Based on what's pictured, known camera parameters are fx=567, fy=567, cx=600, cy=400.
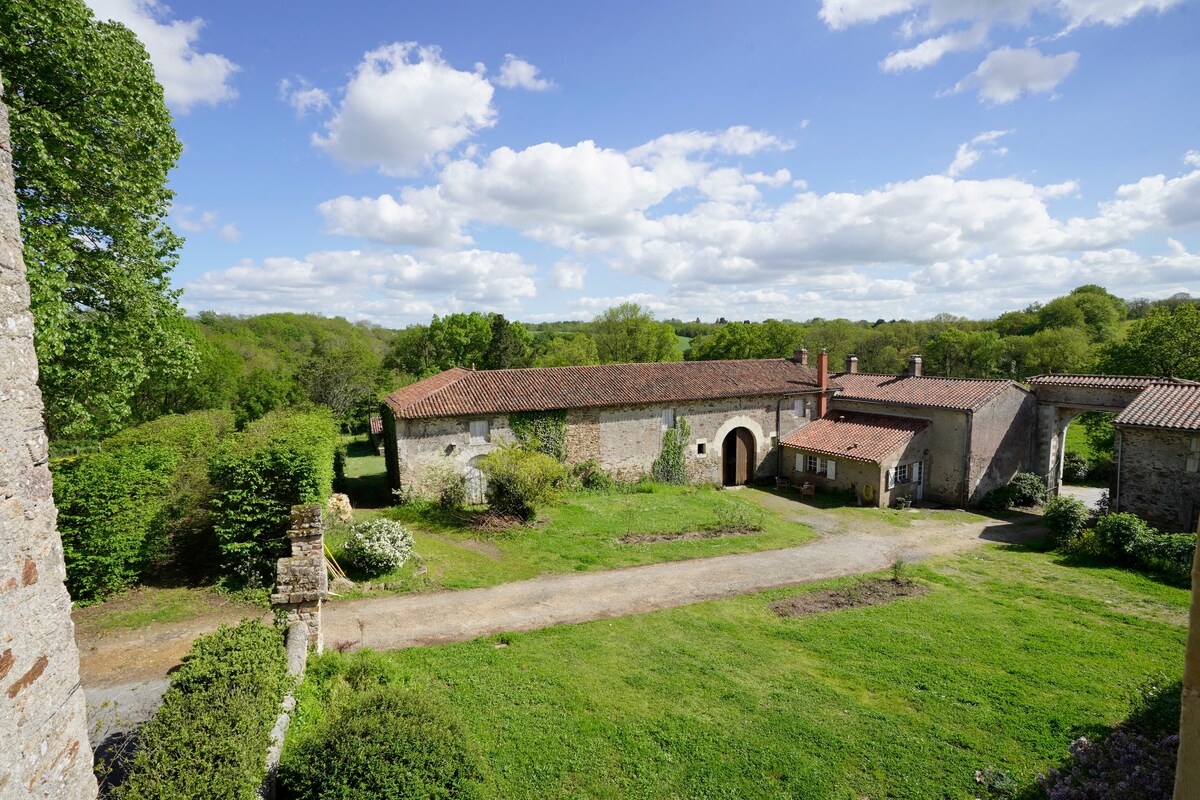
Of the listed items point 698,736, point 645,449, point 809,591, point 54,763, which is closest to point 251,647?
point 54,763

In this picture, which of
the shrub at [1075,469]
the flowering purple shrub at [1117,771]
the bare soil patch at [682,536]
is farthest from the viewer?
the shrub at [1075,469]

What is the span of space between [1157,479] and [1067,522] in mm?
3447

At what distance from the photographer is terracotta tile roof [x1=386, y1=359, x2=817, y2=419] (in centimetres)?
2194

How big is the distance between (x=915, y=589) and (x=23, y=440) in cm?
1611

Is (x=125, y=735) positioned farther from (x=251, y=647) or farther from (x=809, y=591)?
(x=809, y=591)

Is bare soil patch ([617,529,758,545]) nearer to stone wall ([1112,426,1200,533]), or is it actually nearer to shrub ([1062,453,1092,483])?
stone wall ([1112,426,1200,533])

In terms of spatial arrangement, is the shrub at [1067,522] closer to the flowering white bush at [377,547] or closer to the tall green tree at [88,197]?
the flowering white bush at [377,547]

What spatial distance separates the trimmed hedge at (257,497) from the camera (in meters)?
12.5

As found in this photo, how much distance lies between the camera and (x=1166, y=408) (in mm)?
18875

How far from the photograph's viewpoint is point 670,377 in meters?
26.7

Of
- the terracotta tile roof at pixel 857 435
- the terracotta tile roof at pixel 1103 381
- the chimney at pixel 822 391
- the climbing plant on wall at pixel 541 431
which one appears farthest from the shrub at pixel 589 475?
the terracotta tile roof at pixel 1103 381

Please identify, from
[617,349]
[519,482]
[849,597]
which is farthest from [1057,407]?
[617,349]

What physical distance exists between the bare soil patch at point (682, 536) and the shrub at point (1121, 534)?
9.84m

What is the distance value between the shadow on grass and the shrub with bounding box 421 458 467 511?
17.0m
